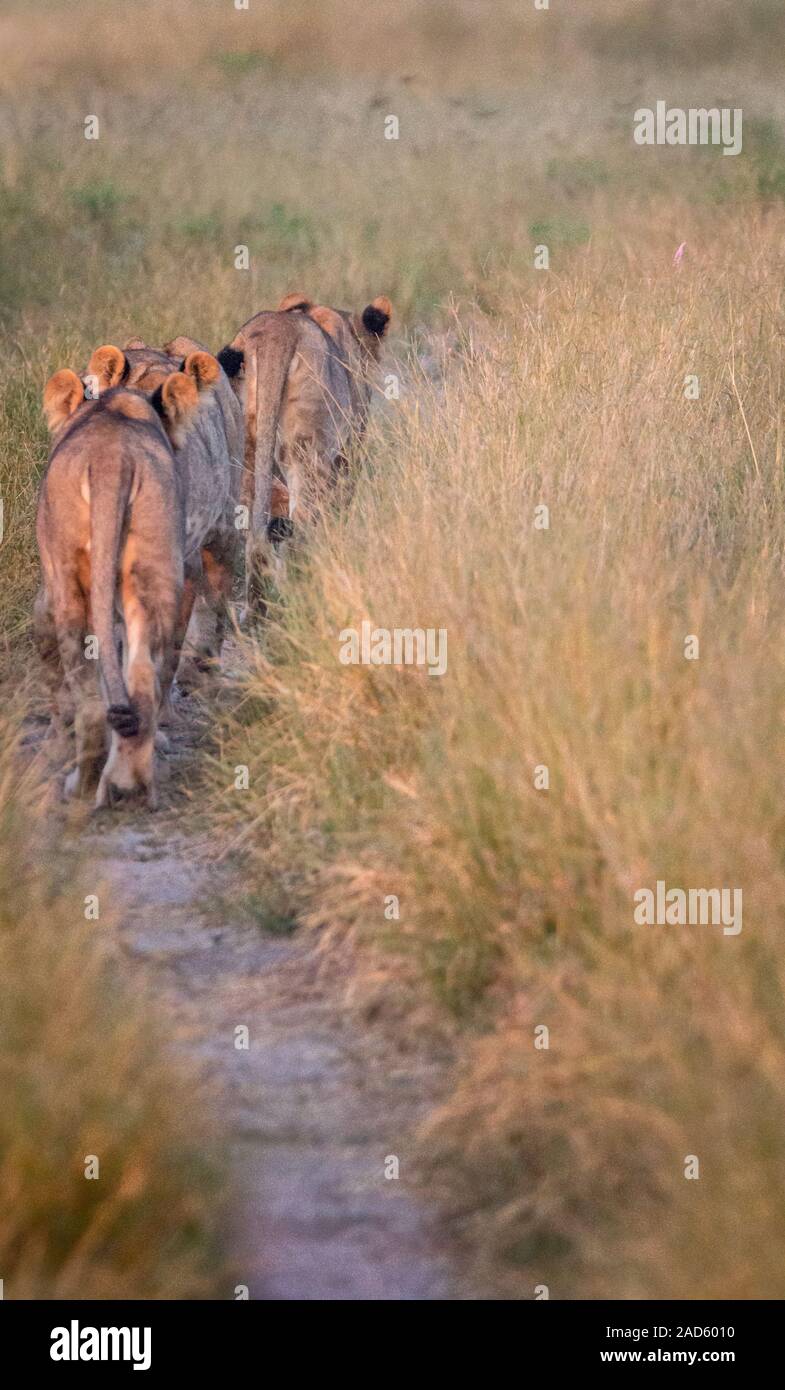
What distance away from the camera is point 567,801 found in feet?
14.5

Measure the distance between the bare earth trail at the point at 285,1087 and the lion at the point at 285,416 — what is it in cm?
208

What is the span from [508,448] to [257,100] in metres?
16.6

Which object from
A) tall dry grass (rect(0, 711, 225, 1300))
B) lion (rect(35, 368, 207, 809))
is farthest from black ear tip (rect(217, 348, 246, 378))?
tall dry grass (rect(0, 711, 225, 1300))

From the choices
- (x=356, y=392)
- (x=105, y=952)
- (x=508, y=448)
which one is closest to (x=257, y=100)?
(x=356, y=392)

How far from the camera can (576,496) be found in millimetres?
6180

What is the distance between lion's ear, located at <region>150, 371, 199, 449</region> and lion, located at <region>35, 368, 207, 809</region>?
0.17 m

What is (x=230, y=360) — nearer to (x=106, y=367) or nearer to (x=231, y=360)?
(x=231, y=360)

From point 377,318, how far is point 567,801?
16.9 ft

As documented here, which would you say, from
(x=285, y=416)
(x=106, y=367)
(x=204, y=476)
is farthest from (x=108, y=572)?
(x=285, y=416)

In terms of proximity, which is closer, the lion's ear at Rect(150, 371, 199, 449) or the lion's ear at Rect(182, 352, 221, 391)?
the lion's ear at Rect(150, 371, 199, 449)

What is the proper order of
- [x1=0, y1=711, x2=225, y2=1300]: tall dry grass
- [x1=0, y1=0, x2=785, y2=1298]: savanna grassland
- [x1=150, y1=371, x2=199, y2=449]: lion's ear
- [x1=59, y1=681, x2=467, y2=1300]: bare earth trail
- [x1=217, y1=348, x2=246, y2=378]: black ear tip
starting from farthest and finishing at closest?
[x1=217, y1=348, x2=246, y2=378]: black ear tip, [x1=150, y1=371, x2=199, y2=449]: lion's ear, [x1=59, y1=681, x2=467, y2=1300]: bare earth trail, [x1=0, y1=0, x2=785, y2=1298]: savanna grassland, [x1=0, y1=711, x2=225, y2=1300]: tall dry grass

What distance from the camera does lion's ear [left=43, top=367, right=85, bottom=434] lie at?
6.38 metres

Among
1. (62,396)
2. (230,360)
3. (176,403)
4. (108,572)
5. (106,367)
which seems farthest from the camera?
(230,360)

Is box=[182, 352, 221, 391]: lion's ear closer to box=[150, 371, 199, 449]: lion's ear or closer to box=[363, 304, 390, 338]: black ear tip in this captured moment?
box=[150, 371, 199, 449]: lion's ear
